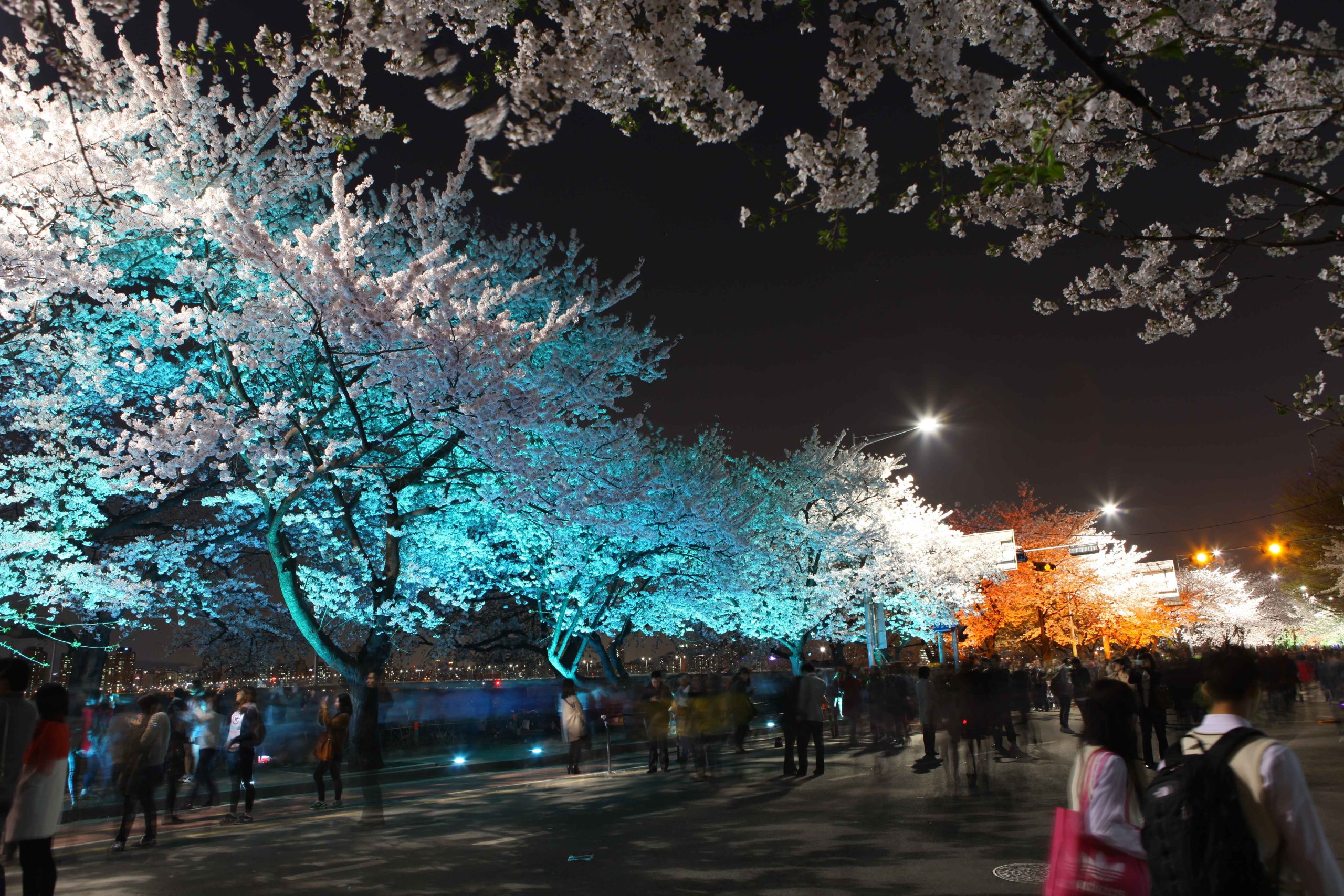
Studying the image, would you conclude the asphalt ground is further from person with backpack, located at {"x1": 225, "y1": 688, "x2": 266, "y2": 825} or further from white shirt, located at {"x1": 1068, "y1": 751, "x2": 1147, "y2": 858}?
white shirt, located at {"x1": 1068, "y1": 751, "x2": 1147, "y2": 858}

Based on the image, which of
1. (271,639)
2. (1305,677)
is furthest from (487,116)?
(1305,677)

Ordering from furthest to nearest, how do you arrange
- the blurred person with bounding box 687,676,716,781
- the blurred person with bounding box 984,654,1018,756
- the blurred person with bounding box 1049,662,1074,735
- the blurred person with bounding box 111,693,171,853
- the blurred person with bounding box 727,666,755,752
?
the blurred person with bounding box 1049,662,1074,735
the blurred person with bounding box 727,666,755,752
the blurred person with bounding box 984,654,1018,756
the blurred person with bounding box 687,676,716,781
the blurred person with bounding box 111,693,171,853

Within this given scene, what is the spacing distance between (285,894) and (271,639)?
95.0ft

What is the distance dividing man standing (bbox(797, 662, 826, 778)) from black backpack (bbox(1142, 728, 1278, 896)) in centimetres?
1146

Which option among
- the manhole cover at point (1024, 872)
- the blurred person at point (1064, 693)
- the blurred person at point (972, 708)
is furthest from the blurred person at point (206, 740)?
the blurred person at point (1064, 693)

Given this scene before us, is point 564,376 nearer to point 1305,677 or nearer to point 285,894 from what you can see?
point 285,894

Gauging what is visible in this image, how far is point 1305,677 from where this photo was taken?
32.9 m

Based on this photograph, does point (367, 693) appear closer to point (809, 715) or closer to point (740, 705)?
point (740, 705)

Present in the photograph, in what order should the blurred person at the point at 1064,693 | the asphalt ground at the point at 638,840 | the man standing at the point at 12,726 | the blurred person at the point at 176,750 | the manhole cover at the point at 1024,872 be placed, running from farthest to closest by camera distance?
the blurred person at the point at 1064,693 → the blurred person at the point at 176,750 → the asphalt ground at the point at 638,840 → the manhole cover at the point at 1024,872 → the man standing at the point at 12,726

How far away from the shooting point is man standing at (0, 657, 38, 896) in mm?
5613

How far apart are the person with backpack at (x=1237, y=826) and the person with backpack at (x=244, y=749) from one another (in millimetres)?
11907

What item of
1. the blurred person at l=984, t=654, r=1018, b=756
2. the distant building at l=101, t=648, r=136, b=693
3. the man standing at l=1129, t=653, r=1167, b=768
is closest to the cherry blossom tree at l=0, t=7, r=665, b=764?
the blurred person at l=984, t=654, r=1018, b=756

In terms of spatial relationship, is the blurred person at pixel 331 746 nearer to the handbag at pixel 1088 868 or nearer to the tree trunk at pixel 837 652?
the handbag at pixel 1088 868

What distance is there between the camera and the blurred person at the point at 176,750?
11531mm
